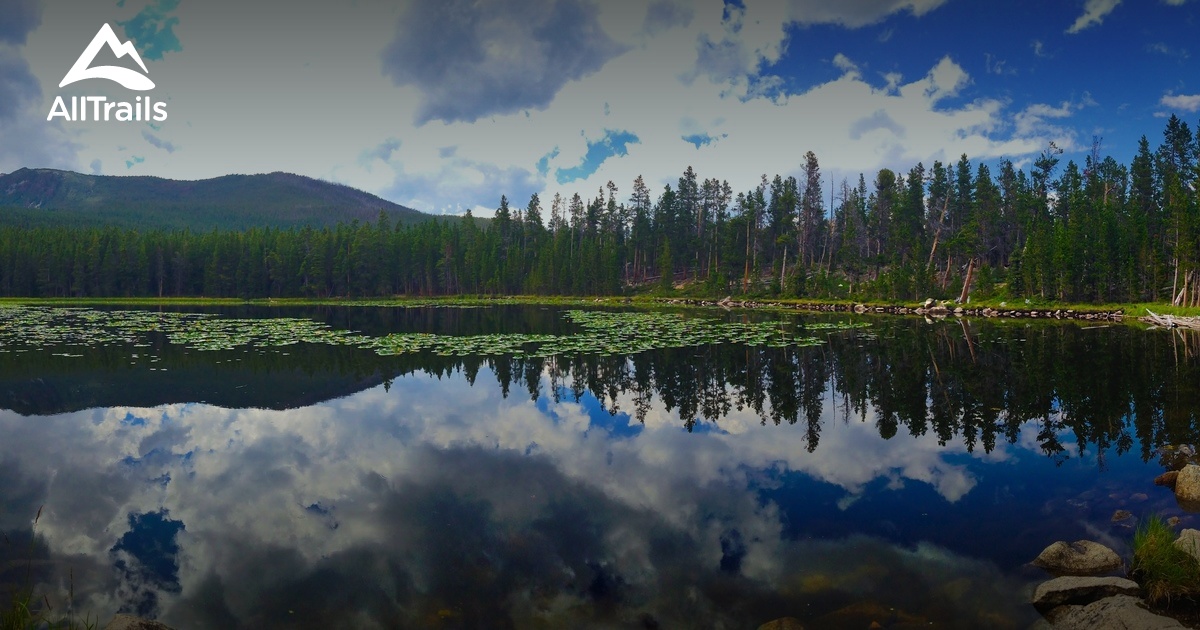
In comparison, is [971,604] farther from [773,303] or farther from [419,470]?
[773,303]

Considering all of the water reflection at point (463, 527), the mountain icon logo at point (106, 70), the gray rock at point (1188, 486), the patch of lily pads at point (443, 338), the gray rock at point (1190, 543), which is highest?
the mountain icon logo at point (106, 70)

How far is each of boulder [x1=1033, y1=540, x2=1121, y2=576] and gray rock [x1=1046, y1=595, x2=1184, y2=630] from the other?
0.83 metres

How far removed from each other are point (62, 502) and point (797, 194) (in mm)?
106669

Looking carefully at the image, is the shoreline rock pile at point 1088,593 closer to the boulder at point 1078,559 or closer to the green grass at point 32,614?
the boulder at point 1078,559

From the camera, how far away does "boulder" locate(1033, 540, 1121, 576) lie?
6.93m

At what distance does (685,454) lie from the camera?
11.7 metres

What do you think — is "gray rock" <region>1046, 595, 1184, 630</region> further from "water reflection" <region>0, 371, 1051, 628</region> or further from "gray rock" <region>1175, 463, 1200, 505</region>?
"gray rock" <region>1175, 463, 1200, 505</region>

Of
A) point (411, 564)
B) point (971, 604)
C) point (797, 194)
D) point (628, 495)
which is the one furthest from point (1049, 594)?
point (797, 194)

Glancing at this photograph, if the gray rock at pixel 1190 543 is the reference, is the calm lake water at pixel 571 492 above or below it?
below

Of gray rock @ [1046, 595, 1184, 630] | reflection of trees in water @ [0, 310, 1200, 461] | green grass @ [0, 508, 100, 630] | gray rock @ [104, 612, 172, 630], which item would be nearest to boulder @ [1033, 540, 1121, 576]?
gray rock @ [1046, 595, 1184, 630]

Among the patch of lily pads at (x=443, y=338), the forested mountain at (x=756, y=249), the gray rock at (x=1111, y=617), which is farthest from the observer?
the forested mountain at (x=756, y=249)

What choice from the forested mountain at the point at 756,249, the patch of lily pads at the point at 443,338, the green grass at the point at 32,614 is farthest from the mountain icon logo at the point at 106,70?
the forested mountain at the point at 756,249

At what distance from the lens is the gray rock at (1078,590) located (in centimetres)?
619

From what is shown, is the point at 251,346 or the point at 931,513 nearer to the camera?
the point at 931,513
